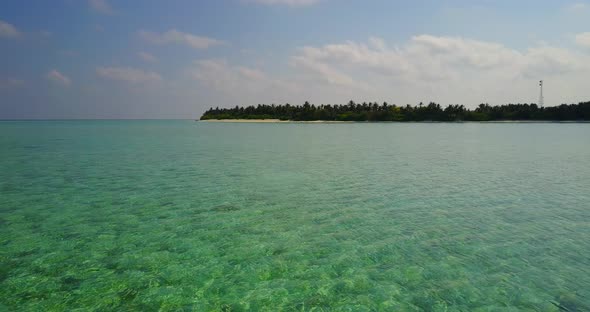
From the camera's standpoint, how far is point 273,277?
9555mm

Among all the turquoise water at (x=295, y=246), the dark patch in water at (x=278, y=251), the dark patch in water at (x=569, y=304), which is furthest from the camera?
the dark patch in water at (x=278, y=251)

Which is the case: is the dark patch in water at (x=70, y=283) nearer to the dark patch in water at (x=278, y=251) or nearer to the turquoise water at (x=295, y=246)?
the turquoise water at (x=295, y=246)

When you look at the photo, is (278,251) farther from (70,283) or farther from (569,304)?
(569,304)

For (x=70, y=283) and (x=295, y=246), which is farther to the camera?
(x=295, y=246)

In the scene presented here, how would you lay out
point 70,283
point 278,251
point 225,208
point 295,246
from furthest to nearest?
point 225,208
point 295,246
point 278,251
point 70,283

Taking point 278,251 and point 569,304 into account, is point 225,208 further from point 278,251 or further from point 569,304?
point 569,304

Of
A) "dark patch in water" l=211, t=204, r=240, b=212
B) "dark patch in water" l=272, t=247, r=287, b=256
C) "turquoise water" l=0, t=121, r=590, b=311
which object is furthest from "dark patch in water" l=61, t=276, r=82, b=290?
"dark patch in water" l=211, t=204, r=240, b=212

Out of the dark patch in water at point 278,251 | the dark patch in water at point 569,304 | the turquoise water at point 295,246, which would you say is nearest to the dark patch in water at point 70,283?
the turquoise water at point 295,246

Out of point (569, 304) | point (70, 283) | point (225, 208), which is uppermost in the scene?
point (225, 208)

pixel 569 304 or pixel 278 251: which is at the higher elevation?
pixel 278 251

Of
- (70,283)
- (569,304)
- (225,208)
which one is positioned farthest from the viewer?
(225,208)

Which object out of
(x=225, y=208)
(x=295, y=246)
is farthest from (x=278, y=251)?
(x=225, y=208)

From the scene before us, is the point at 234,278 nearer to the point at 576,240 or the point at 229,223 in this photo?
the point at 229,223

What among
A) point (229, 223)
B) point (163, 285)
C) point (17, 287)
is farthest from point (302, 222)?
point (17, 287)
